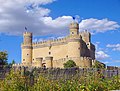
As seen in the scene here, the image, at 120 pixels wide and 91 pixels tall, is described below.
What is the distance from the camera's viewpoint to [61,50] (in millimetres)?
73562

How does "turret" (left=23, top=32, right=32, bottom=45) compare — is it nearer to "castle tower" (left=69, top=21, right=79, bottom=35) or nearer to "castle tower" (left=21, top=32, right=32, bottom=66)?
"castle tower" (left=21, top=32, right=32, bottom=66)

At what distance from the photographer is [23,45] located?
256ft

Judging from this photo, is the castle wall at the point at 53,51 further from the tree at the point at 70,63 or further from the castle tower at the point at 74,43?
the tree at the point at 70,63

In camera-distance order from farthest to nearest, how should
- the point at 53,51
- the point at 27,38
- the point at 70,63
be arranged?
1. the point at 27,38
2. the point at 53,51
3. the point at 70,63

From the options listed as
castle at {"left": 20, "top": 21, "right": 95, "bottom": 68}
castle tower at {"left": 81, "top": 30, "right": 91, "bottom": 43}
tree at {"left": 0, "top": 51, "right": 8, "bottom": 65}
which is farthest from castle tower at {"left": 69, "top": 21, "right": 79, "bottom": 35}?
tree at {"left": 0, "top": 51, "right": 8, "bottom": 65}

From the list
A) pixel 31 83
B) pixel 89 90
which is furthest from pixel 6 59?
pixel 89 90

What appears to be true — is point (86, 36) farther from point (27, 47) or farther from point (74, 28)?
point (27, 47)

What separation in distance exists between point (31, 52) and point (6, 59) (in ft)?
100

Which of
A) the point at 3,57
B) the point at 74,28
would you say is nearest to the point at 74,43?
the point at 74,28

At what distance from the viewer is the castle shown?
66062mm

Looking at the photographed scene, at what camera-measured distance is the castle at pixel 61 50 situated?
66.1 metres

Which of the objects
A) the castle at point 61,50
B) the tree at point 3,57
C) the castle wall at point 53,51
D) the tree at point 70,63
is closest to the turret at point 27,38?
the castle at point 61,50

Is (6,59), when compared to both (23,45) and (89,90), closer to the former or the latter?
(23,45)

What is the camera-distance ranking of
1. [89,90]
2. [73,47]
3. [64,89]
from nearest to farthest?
[89,90] < [64,89] < [73,47]
